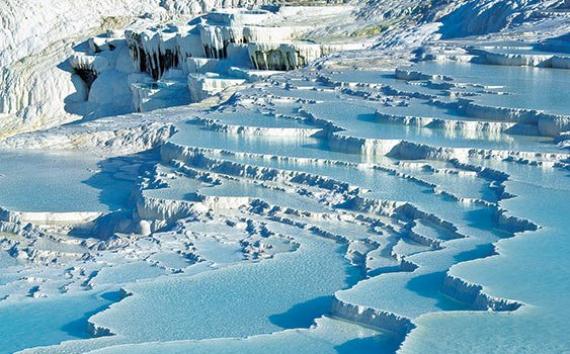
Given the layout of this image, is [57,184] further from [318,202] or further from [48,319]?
[48,319]

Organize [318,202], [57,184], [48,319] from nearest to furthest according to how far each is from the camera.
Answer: [48,319]
[318,202]
[57,184]

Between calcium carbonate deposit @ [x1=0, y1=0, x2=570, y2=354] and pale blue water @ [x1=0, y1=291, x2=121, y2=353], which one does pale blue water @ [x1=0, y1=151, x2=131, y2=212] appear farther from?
pale blue water @ [x1=0, y1=291, x2=121, y2=353]

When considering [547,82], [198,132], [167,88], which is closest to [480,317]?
[198,132]

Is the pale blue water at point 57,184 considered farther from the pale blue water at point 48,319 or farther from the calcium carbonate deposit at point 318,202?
the pale blue water at point 48,319

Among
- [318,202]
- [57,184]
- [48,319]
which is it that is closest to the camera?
[48,319]

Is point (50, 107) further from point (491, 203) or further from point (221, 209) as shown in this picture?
point (491, 203)

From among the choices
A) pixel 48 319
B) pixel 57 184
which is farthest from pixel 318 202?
pixel 57 184

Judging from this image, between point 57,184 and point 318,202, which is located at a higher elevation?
point 318,202

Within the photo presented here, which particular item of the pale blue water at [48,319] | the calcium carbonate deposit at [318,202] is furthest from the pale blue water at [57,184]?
the pale blue water at [48,319]

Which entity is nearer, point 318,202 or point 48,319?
point 48,319
